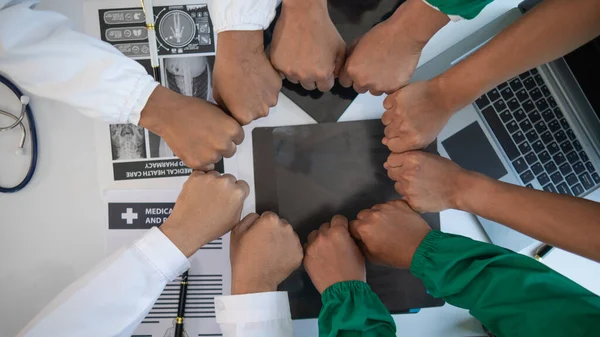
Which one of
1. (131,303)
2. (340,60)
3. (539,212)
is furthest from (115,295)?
(539,212)

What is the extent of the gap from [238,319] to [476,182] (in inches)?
15.7

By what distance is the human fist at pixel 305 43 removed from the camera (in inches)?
25.1

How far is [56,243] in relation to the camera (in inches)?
27.9

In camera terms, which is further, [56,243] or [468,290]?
[56,243]

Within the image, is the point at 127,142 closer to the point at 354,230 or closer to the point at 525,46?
the point at 354,230

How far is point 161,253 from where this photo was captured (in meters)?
0.61

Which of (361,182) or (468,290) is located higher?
(361,182)

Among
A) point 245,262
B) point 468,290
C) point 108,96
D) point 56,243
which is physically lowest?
point 468,290

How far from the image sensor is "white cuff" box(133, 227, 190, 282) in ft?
1.99

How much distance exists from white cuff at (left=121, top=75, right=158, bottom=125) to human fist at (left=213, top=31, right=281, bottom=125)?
0.31ft

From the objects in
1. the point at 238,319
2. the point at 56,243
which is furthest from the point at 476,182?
the point at 56,243

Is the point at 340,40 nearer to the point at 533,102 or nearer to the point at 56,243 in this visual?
the point at 533,102

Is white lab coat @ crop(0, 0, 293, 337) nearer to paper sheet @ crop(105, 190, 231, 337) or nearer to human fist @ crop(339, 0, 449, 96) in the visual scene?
paper sheet @ crop(105, 190, 231, 337)

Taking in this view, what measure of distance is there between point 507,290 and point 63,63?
65 centimetres
